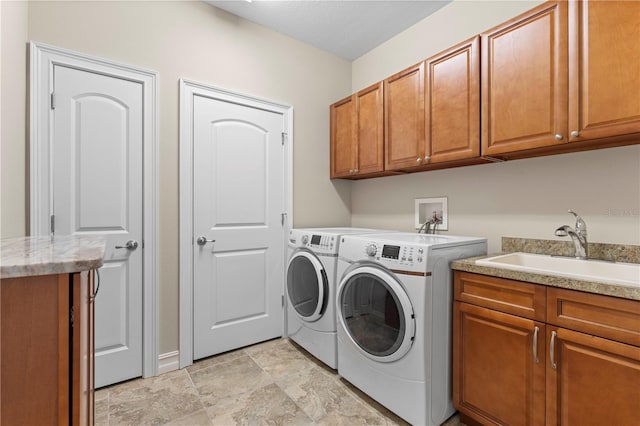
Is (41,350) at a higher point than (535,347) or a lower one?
higher

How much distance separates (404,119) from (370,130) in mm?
351

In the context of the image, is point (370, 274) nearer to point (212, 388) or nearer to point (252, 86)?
point (212, 388)

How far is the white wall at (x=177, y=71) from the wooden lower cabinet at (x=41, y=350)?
0.92 m

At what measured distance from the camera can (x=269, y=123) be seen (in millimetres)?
2605

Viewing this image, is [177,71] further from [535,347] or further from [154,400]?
[535,347]

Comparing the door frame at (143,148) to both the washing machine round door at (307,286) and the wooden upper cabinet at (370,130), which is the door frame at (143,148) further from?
the wooden upper cabinet at (370,130)

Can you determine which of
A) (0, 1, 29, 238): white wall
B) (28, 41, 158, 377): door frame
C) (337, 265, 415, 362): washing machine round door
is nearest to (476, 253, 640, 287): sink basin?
(337, 265, 415, 362): washing machine round door

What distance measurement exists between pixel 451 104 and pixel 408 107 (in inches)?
13.8

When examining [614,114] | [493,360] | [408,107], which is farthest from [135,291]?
[614,114]

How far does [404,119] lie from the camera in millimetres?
2213

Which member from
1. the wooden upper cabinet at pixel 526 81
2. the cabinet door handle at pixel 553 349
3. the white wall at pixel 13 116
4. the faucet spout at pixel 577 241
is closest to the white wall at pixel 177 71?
the white wall at pixel 13 116

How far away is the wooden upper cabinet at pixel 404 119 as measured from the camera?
210cm

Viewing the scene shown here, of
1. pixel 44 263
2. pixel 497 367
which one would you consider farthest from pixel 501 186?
pixel 44 263

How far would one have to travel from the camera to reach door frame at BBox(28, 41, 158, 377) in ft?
5.55
